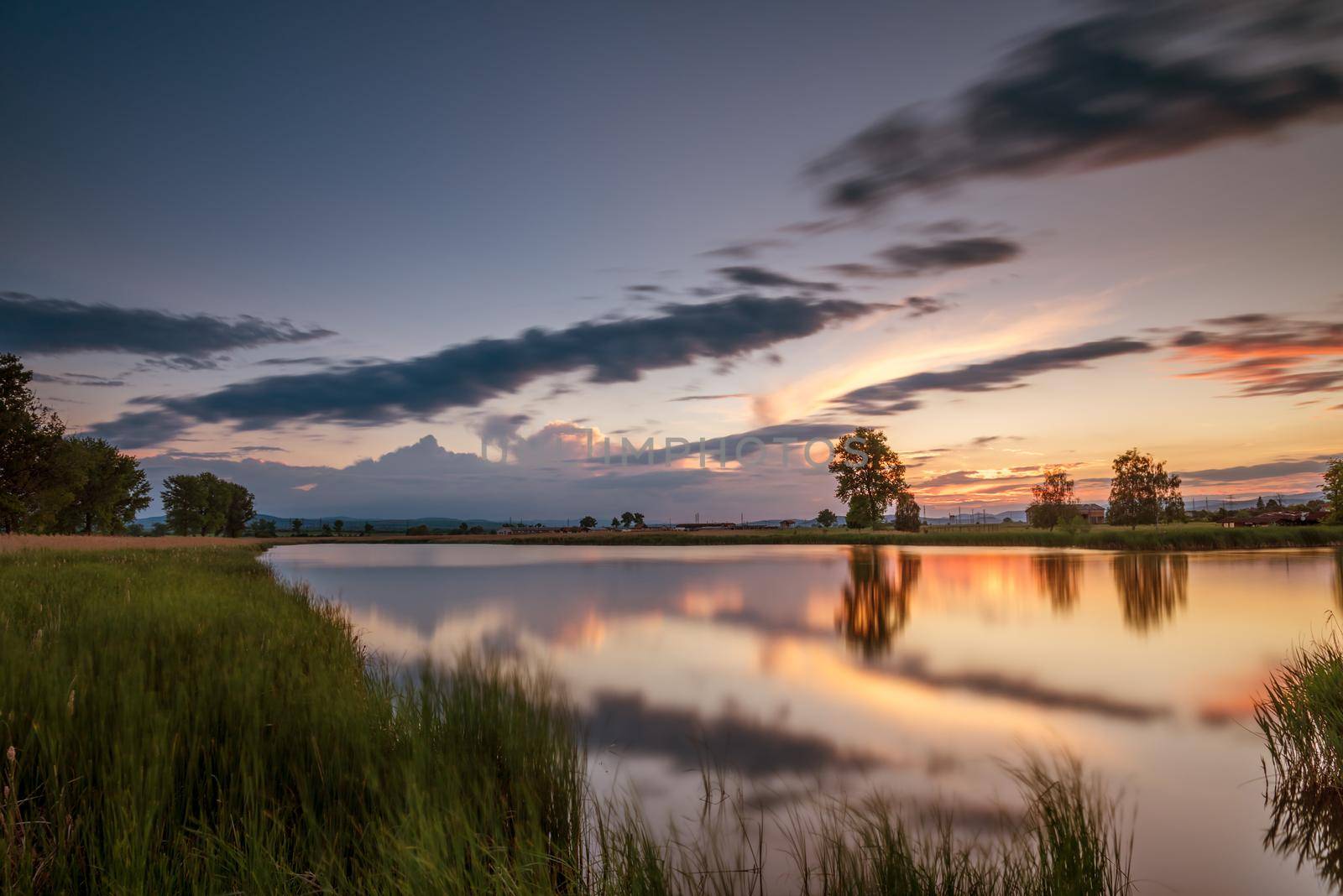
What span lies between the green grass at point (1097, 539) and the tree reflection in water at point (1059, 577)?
41.4 ft

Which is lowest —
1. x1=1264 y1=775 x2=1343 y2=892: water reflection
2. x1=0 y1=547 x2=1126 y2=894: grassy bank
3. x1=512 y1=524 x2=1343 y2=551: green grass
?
x1=512 y1=524 x2=1343 y2=551: green grass

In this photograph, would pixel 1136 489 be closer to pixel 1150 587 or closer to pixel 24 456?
pixel 1150 587

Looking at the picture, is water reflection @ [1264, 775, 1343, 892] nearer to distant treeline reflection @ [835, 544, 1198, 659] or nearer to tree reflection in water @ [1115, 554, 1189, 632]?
distant treeline reflection @ [835, 544, 1198, 659]

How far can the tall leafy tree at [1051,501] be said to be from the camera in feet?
336

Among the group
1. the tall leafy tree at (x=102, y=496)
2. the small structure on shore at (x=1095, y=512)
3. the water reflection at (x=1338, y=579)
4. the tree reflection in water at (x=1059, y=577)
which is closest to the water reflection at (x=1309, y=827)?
the tree reflection in water at (x=1059, y=577)

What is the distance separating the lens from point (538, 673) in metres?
8.02

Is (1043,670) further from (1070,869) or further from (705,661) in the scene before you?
(1070,869)

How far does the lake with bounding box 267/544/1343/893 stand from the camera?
7.91m

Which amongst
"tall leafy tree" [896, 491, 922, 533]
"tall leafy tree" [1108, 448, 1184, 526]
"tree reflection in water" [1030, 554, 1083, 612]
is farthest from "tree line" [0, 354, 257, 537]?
"tall leafy tree" [1108, 448, 1184, 526]

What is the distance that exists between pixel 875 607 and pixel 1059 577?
1684cm

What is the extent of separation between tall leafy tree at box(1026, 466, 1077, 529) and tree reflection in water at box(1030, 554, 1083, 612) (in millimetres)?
51560

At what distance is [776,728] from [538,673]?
4.62m

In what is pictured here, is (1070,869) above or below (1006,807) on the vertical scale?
above

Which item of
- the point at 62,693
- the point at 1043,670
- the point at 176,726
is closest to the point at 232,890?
the point at 176,726
